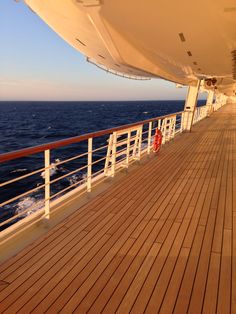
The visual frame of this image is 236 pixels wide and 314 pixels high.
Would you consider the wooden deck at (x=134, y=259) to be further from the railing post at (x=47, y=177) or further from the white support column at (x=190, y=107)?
the white support column at (x=190, y=107)

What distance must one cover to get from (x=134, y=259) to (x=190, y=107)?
37.0ft

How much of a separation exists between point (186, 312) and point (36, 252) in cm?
133

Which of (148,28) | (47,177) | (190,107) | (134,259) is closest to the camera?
(134,259)

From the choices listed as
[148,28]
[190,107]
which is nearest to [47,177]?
[148,28]

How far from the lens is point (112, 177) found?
506cm

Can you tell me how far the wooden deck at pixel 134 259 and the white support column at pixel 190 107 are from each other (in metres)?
8.23

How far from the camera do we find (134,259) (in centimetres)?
250

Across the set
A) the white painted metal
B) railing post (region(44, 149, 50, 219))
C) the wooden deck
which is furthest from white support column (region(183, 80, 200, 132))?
railing post (region(44, 149, 50, 219))

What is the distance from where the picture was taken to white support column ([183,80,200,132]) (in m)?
12.3

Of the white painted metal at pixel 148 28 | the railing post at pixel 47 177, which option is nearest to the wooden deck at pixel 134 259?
the railing post at pixel 47 177

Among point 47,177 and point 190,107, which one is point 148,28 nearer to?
point 47,177

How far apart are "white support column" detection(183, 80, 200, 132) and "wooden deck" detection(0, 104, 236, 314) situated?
8225 millimetres

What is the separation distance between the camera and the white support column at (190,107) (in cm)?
1231

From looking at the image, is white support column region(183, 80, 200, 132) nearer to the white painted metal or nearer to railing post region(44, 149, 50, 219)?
the white painted metal
